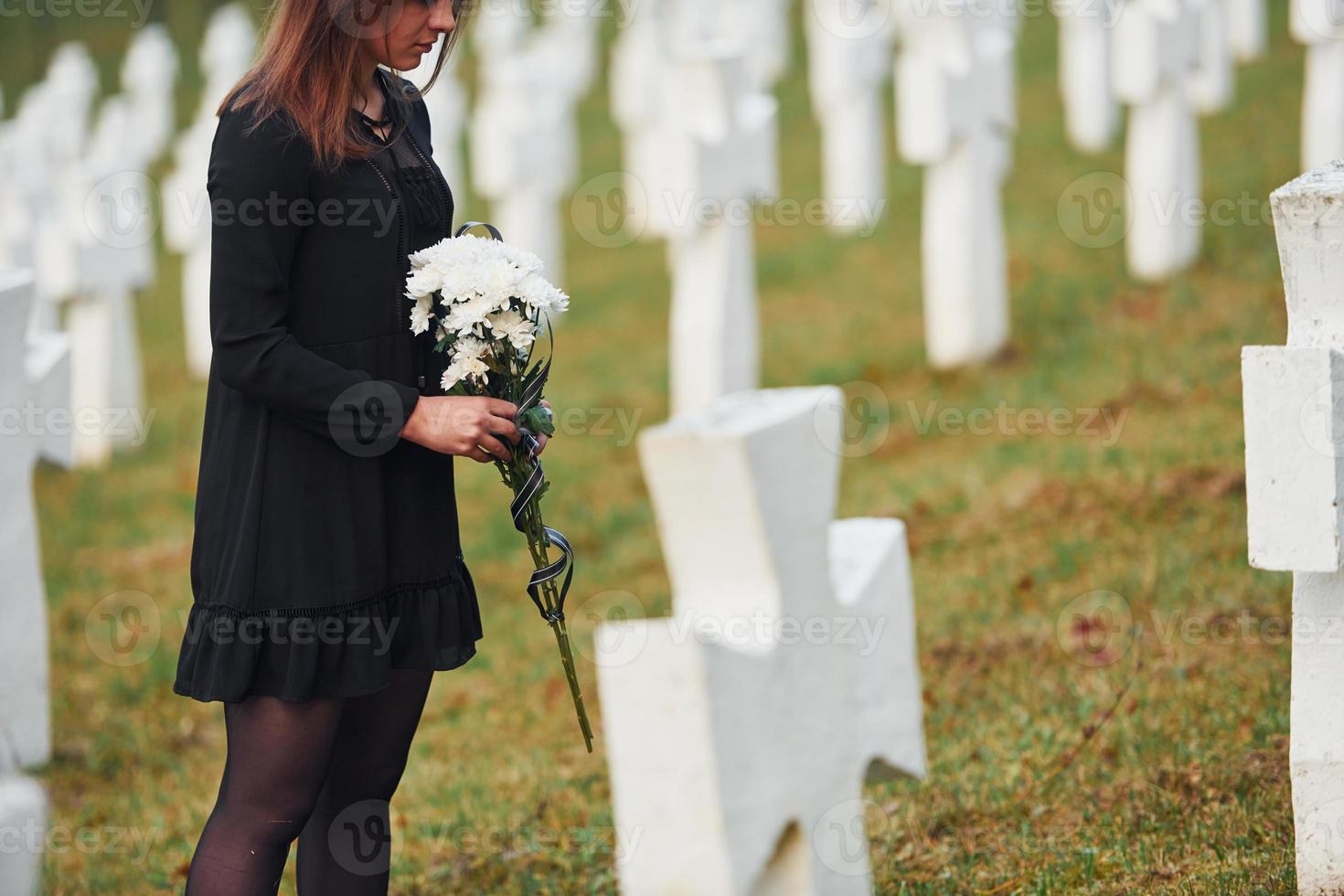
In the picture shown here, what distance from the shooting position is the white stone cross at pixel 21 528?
14.8 ft

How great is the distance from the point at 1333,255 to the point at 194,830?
325 centimetres

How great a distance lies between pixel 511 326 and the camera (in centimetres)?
281

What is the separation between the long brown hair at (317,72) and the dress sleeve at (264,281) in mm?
35

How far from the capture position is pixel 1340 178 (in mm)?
2955

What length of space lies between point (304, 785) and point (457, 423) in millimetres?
647

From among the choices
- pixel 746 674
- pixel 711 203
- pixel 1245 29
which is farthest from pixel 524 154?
pixel 746 674

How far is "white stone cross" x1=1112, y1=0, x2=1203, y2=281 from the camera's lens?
27.7 ft

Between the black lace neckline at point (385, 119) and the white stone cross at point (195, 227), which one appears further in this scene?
the white stone cross at point (195, 227)

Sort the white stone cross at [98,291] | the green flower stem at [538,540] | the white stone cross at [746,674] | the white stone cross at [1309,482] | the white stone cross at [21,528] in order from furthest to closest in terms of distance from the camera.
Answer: the white stone cross at [98,291], the white stone cross at [21,528], the green flower stem at [538,540], the white stone cross at [1309,482], the white stone cross at [746,674]

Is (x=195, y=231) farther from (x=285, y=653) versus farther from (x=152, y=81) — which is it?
(x=285, y=653)

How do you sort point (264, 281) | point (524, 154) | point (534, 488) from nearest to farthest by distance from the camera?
point (264, 281) → point (534, 488) → point (524, 154)

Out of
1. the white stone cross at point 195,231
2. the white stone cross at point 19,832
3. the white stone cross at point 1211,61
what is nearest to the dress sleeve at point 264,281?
the white stone cross at point 19,832

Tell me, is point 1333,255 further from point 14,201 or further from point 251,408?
point 14,201

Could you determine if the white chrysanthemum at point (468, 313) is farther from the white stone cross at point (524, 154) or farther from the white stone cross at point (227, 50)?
the white stone cross at point (227, 50)
